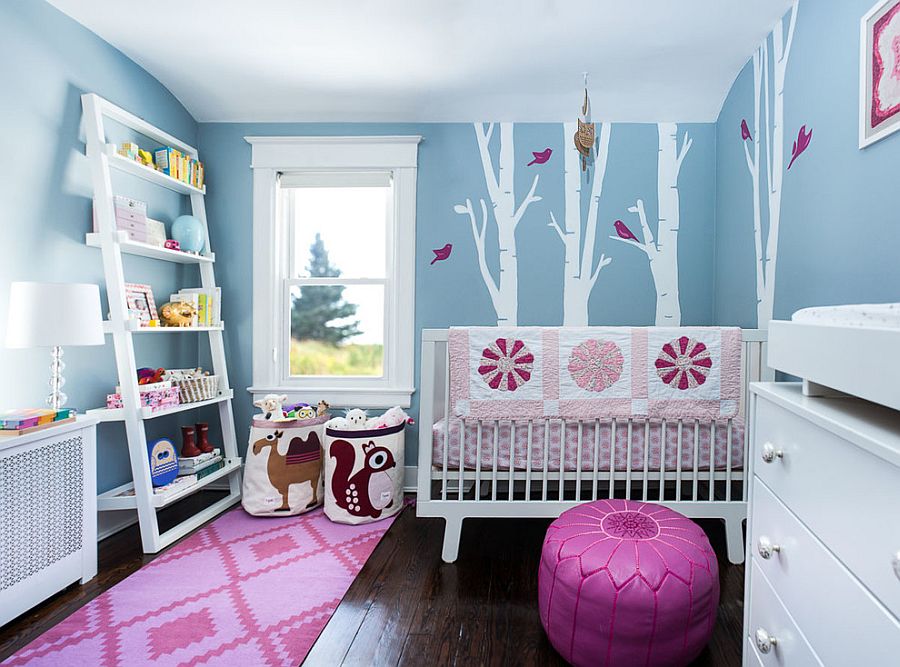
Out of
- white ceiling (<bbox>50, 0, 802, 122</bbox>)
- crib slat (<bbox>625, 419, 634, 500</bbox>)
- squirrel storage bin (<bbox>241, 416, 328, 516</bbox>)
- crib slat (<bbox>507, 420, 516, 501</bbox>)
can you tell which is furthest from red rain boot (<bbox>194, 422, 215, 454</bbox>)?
crib slat (<bbox>625, 419, 634, 500</bbox>)

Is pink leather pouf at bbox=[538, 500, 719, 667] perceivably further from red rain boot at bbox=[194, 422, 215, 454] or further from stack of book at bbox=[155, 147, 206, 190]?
stack of book at bbox=[155, 147, 206, 190]

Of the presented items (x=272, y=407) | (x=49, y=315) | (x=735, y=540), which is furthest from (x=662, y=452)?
(x=49, y=315)

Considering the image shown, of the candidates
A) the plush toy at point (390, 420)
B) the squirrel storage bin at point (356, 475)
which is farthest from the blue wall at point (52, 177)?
the plush toy at point (390, 420)

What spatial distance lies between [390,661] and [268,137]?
8.77ft

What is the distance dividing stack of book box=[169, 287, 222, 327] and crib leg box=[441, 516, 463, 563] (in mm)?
1611

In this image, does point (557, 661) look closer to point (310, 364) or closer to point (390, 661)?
point (390, 661)

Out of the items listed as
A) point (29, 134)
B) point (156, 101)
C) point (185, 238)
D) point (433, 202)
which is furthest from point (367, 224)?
point (29, 134)

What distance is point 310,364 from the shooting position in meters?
3.08

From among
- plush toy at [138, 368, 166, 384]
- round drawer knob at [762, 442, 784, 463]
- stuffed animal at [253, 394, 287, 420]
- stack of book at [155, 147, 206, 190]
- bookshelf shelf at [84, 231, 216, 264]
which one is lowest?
stuffed animal at [253, 394, 287, 420]

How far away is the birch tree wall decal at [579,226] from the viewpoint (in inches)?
113

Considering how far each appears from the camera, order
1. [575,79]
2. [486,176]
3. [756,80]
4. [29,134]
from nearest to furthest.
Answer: [29,134] < [756,80] < [575,79] < [486,176]

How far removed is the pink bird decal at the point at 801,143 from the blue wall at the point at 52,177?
2918 millimetres

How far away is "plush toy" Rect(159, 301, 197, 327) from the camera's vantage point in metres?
2.50

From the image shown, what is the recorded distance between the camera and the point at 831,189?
1815mm
